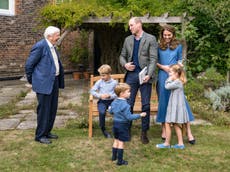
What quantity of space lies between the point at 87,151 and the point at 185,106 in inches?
59.8

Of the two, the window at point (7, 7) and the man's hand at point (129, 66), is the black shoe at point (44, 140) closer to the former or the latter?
the man's hand at point (129, 66)

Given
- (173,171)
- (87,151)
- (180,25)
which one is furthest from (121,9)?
(173,171)

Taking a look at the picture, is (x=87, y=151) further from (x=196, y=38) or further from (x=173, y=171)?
(x=196, y=38)

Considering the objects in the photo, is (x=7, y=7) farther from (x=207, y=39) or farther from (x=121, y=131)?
(x=121, y=131)

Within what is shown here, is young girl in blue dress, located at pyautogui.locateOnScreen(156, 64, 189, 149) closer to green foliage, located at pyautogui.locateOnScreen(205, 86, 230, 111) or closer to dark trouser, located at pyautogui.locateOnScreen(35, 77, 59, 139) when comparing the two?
dark trouser, located at pyautogui.locateOnScreen(35, 77, 59, 139)

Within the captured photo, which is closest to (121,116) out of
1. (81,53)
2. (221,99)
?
(221,99)

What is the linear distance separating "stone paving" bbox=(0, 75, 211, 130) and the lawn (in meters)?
0.69

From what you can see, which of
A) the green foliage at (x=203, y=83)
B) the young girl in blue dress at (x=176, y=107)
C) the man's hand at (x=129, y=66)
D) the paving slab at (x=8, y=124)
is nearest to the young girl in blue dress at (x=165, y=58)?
the young girl in blue dress at (x=176, y=107)

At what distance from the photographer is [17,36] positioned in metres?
14.6

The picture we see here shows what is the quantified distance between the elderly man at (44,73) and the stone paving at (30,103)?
1135 mm

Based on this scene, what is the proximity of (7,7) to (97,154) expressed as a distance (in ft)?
34.1

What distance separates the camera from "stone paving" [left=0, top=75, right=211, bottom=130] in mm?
6996

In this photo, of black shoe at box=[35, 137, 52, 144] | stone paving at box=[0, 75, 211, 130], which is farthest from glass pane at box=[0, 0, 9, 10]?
black shoe at box=[35, 137, 52, 144]

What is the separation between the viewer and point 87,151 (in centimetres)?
534
